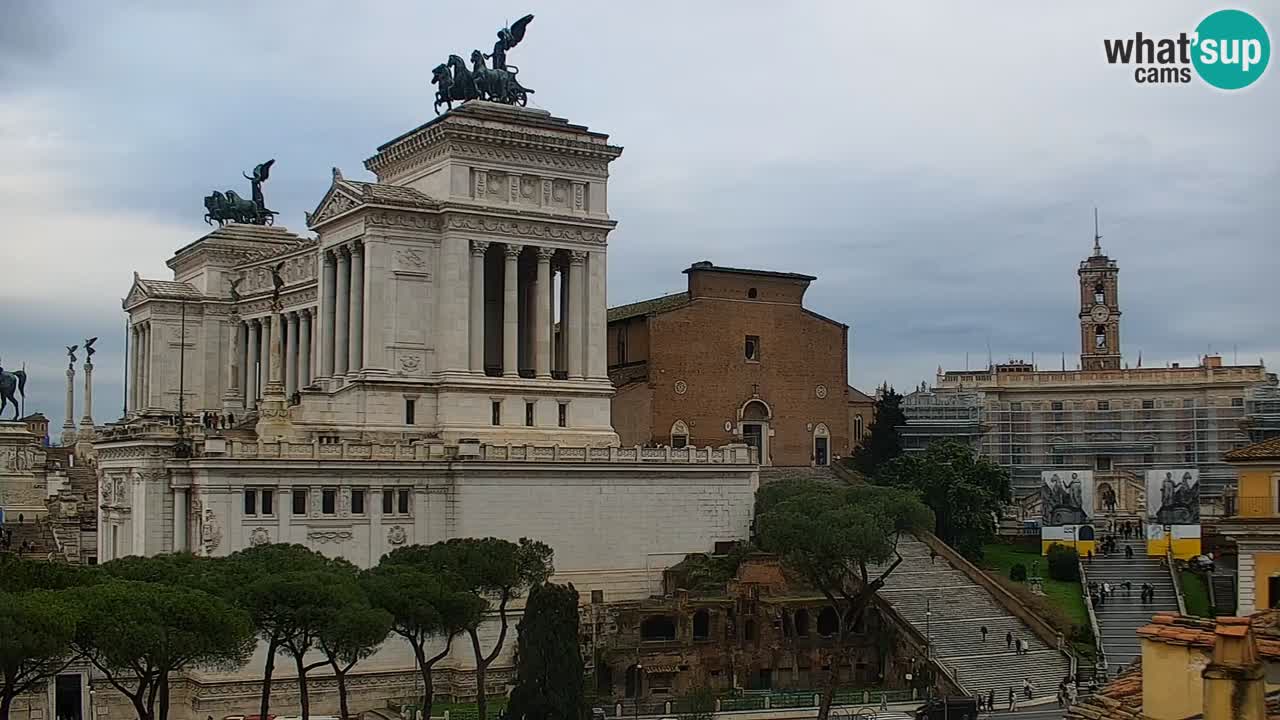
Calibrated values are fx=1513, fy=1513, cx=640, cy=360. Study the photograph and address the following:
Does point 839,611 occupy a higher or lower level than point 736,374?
lower

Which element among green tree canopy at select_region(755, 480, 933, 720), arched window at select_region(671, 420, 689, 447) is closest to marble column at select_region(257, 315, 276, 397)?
arched window at select_region(671, 420, 689, 447)

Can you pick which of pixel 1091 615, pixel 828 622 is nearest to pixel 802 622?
pixel 828 622

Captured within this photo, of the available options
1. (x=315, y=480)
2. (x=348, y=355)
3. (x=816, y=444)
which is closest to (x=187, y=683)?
(x=315, y=480)

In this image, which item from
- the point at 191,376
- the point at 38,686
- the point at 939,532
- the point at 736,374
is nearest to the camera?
the point at 38,686

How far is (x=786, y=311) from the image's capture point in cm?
8806

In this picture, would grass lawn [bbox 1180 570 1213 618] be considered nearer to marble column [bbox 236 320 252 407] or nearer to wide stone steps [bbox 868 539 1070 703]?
wide stone steps [bbox 868 539 1070 703]

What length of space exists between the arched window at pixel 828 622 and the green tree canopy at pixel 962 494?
39.5 feet

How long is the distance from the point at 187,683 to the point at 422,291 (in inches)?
808

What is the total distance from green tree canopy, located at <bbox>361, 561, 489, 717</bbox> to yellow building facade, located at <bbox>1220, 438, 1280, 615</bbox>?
2391 cm

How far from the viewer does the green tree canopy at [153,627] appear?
38281 mm

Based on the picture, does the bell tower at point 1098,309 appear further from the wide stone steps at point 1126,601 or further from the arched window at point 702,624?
the arched window at point 702,624

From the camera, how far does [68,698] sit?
4981 centimetres

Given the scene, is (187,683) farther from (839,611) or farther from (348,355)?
(839,611)

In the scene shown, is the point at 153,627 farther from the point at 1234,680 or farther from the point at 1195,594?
the point at 1195,594
